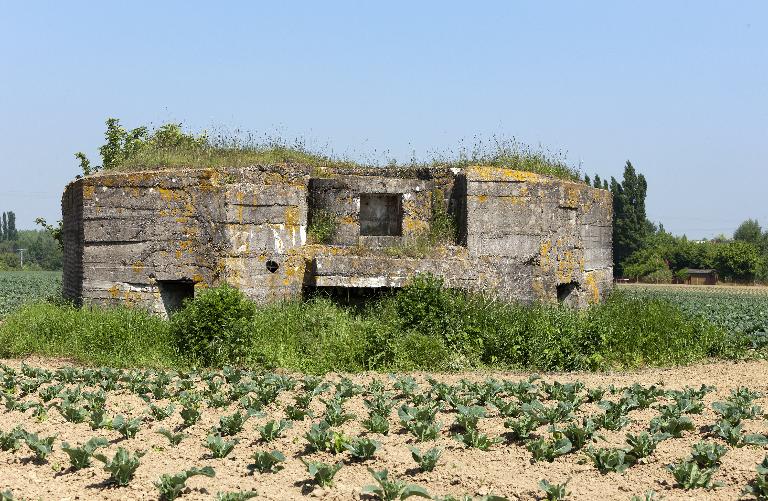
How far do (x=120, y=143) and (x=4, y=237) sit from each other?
123733mm

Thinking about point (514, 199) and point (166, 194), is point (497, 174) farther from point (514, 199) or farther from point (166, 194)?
point (166, 194)

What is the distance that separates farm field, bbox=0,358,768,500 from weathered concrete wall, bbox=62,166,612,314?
294 centimetres

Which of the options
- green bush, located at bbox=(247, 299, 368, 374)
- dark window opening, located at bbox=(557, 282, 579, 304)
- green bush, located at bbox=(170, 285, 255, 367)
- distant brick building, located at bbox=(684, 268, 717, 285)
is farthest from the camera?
distant brick building, located at bbox=(684, 268, 717, 285)

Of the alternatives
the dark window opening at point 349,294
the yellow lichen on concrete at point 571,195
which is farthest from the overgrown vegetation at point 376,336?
the yellow lichen on concrete at point 571,195

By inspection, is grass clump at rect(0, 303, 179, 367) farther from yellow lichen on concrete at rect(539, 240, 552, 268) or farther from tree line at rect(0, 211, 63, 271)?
tree line at rect(0, 211, 63, 271)

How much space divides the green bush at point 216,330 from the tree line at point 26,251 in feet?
158

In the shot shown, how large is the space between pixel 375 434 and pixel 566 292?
25.1ft

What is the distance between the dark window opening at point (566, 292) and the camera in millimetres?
13312

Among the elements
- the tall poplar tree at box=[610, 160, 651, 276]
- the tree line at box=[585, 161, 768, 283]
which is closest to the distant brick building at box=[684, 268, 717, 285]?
the tree line at box=[585, 161, 768, 283]

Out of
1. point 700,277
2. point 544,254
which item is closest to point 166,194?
point 544,254

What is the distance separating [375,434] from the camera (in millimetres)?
6492

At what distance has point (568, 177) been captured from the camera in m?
14.3

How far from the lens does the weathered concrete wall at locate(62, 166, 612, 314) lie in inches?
451

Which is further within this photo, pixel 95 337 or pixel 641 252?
pixel 641 252
